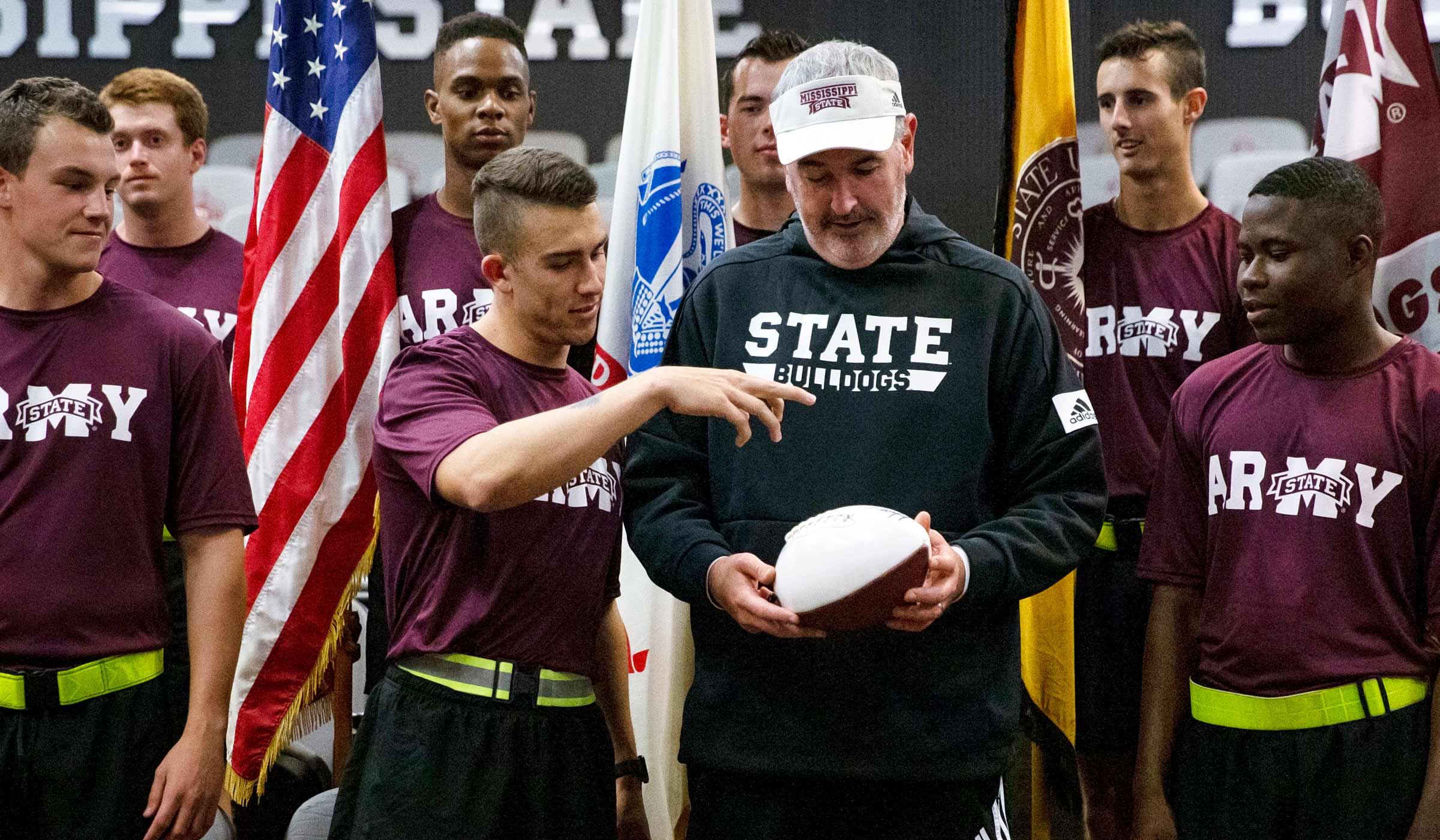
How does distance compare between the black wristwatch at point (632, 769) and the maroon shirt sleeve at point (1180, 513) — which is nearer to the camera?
the black wristwatch at point (632, 769)

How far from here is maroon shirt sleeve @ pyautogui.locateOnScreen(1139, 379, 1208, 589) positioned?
2535mm

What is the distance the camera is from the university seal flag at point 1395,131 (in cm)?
282

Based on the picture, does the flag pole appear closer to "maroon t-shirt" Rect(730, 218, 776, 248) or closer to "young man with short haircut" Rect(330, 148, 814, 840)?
"young man with short haircut" Rect(330, 148, 814, 840)

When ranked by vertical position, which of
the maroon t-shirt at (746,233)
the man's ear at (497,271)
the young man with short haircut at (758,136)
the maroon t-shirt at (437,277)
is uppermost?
the young man with short haircut at (758,136)

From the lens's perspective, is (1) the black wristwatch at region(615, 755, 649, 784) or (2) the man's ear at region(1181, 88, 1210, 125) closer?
(1) the black wristwatch at region(615, 755, 649, 784)

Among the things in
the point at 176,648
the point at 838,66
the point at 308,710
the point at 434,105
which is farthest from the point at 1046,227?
the point at 176,648

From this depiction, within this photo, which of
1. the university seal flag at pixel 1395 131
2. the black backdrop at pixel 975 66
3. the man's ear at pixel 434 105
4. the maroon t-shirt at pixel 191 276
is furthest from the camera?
the black backdrop at pixel 975 66

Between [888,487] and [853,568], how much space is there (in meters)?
0.27

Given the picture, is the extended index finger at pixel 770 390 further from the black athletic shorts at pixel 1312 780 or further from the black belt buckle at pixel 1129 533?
the black belt buckle at pixel 1129 533

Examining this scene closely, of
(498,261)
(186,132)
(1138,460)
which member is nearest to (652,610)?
(498,261)

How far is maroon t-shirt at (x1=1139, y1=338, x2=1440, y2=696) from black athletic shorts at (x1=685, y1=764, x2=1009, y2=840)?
665mm

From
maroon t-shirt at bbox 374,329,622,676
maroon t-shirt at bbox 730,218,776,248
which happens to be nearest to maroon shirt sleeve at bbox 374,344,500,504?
maroon t-shirt at bbox 374,329,622,676

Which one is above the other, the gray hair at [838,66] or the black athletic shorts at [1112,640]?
the gray hair at [838,66]

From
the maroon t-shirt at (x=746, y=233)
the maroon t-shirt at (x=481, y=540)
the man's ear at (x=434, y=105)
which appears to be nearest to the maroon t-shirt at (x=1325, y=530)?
the maroon t-shirt at (x=481, y=540)
